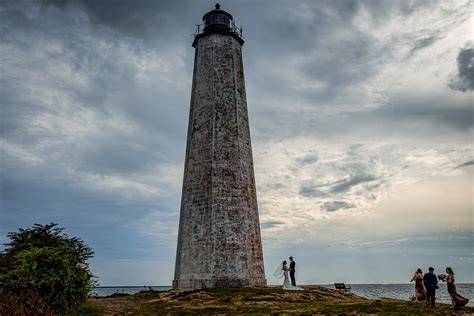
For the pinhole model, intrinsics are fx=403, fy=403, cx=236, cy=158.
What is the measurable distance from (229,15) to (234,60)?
13.9ft

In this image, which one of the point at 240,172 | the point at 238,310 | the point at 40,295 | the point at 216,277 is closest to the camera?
the point at 40,295

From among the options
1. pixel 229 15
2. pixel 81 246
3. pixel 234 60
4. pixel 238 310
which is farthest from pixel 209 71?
pixel 238 310

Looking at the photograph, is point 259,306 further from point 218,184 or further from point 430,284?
point 218,184

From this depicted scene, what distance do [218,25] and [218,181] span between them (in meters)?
11.5

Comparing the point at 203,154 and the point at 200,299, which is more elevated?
the point at 203,154

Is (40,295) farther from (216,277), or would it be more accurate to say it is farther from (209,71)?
(209,71)

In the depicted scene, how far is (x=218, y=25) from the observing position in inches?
1123

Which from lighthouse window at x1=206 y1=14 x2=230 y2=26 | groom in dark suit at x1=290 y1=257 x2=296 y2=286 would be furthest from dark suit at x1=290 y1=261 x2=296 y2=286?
lighthouse window at x1=206 y1=14 x2=230 y2=26

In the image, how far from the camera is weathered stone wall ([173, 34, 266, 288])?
23781 millimetres

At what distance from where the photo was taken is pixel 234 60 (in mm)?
27969

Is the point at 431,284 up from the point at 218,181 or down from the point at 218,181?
down

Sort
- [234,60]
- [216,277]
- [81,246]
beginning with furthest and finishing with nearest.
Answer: [234,60] → [216,277] → [81,246]

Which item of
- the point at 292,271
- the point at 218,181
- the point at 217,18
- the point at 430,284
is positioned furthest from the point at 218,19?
the point at 430,284

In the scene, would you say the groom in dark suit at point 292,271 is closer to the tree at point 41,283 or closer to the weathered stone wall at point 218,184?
the weathered stone wall at point 218,184
